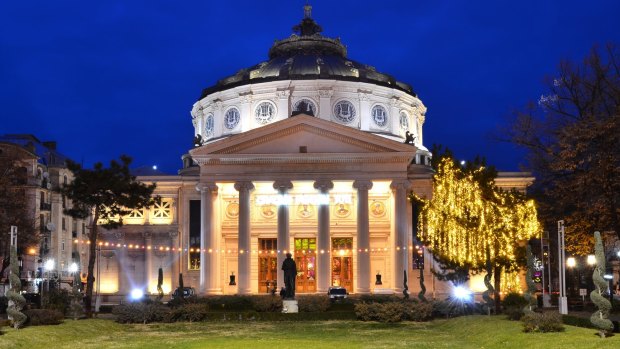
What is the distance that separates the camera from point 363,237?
68.7 meters

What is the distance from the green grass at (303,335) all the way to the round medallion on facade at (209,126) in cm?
4358

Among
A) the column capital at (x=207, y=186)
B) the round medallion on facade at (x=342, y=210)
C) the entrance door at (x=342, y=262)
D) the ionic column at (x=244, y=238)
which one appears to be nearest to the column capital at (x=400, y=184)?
the round medallion on facade at (x=342, y=210)

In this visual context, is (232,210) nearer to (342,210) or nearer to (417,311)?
(342,210)

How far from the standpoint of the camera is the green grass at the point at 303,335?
31.6 meters

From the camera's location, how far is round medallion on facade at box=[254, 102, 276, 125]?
83.7m

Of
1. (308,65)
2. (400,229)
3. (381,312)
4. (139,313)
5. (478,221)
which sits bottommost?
(381,312)

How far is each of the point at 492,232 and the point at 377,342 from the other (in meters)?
17.5

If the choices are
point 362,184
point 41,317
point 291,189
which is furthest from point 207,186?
point 41,317

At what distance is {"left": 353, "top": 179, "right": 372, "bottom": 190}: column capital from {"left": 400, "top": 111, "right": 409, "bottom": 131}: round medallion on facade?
65.2 feet

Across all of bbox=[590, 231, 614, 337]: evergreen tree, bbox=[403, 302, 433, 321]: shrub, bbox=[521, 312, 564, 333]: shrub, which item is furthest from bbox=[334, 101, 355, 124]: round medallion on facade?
bbox=[590, 231, 614, 337]: evergreen tree

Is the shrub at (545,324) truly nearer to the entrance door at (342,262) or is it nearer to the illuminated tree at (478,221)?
the illuminated tree at (478,221)

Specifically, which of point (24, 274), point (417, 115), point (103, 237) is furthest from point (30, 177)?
point (417, 115)

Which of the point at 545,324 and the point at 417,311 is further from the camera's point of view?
the point at 417,311

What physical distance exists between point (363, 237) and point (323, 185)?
17.0ft
